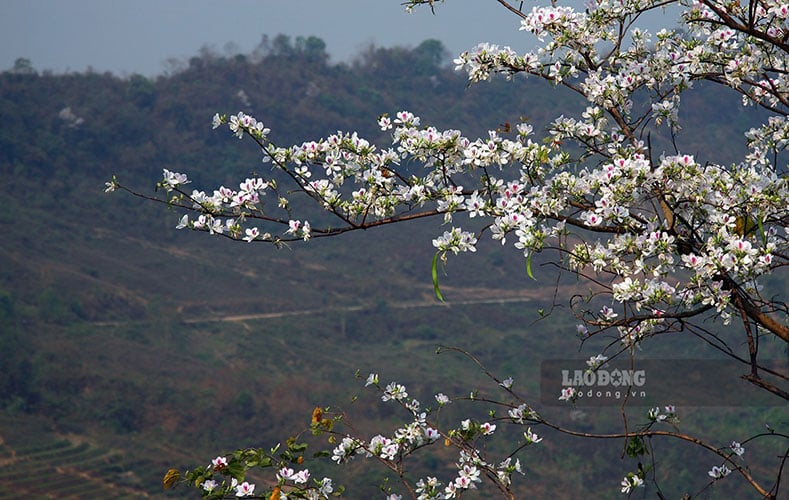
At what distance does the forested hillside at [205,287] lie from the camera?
16078 mm

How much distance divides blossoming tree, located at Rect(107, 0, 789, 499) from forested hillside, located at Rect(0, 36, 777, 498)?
1059cm

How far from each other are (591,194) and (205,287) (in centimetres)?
2137

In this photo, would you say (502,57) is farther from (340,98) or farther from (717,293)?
(340,98)

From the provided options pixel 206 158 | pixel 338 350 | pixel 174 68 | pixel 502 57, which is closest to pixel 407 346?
pixel 338 350

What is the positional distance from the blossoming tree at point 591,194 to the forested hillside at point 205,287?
10.6 meters

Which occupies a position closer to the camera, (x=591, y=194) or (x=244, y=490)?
(x=244, y=490)

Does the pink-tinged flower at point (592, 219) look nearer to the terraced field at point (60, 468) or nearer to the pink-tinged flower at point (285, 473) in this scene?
the pink-tinged flower at point (285, 473)

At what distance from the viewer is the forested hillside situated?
16.1 m

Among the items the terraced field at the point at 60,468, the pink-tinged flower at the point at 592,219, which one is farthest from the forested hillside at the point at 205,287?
the pink-tinged flower at the point at 592,219

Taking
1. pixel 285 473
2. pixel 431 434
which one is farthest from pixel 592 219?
pixel 285 473

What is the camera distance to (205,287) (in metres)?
24.5

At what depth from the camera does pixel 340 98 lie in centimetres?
3762

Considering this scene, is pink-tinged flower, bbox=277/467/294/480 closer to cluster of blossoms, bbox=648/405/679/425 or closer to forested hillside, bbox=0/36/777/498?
cluster of blossoms, bbox=648/405/679/425

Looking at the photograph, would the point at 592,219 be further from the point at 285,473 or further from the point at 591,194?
the point at 285,473
